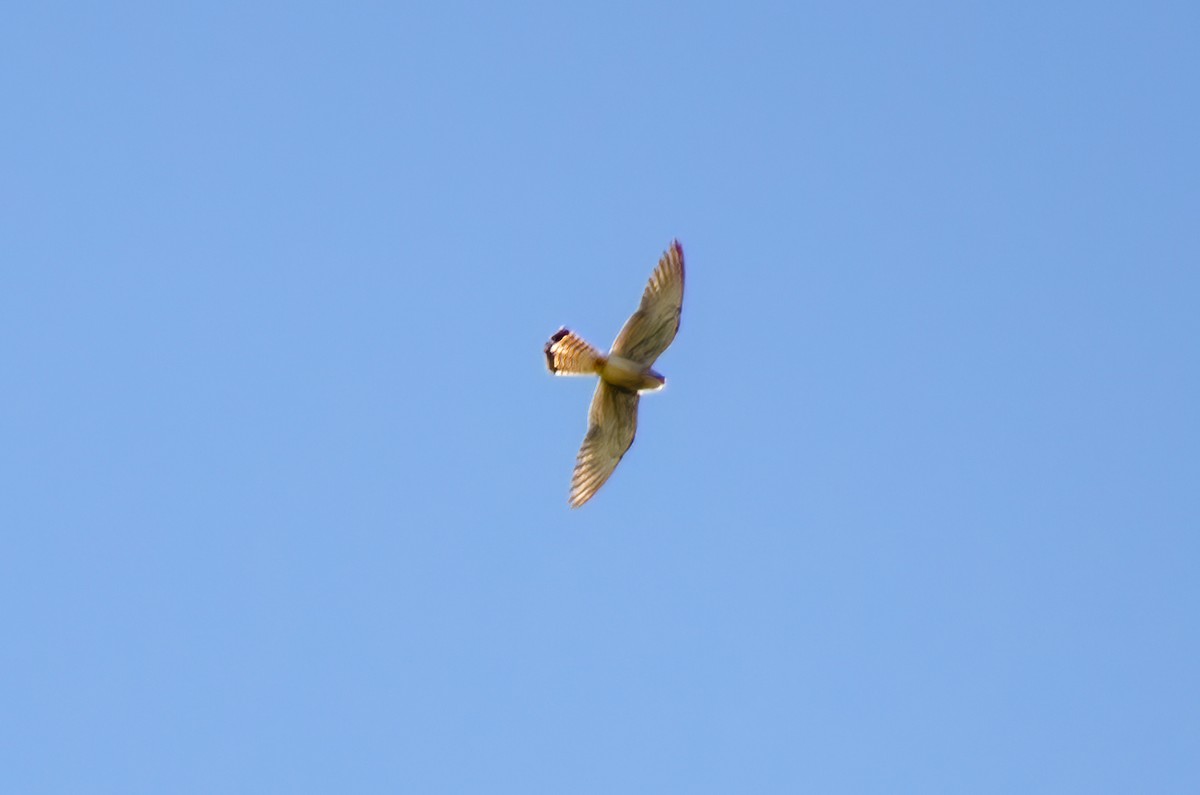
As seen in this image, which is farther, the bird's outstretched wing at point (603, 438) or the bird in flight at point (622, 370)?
the bird's outstretched wing at point (603, 438)

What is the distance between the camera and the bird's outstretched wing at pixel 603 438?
34969 mm

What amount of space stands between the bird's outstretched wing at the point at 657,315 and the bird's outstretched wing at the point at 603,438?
1.66 feet

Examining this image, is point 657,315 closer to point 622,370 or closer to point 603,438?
point 622,370

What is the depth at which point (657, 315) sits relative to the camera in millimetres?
34719

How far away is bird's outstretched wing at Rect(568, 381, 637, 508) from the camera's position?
34969 mm

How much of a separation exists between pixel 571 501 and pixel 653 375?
1.68 meters

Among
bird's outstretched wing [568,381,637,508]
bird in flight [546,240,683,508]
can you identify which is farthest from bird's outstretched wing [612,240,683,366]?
bird's outstretched wing [568,381,637,508]

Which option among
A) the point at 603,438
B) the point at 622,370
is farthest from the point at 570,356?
the point at 603,438

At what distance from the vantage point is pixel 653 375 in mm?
34719

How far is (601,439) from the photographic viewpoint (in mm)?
35156

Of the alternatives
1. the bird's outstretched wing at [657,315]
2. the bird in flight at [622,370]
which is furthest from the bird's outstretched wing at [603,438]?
the bird's outstretched wing at [657,315]

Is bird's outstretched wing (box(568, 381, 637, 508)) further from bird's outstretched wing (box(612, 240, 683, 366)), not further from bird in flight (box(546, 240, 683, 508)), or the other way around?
bird's outstretched wing (box(612, 240, 683, 366))

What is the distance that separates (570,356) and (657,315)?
3.95ft

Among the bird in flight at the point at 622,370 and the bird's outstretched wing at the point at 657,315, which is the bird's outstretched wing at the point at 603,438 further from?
the bird's outstretched wing at the point at 657,315
